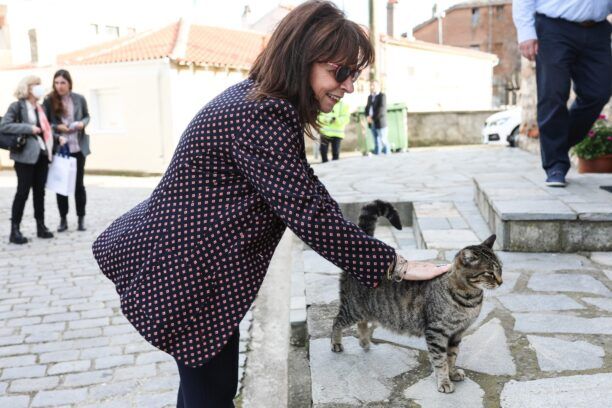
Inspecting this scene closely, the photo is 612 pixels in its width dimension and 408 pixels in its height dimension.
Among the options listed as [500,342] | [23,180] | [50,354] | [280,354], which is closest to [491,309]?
[500,342]

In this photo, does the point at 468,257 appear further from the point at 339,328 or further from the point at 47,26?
the point at 47,26

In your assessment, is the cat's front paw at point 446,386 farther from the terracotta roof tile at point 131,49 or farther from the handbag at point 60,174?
the terracotta roof tile at point 131,49

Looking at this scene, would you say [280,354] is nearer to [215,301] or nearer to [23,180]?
[215,301]

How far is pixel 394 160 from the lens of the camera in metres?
11.7

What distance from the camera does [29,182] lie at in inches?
294

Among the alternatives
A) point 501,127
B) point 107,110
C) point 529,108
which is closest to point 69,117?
point 529,108

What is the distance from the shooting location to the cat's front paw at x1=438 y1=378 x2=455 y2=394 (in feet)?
8.53

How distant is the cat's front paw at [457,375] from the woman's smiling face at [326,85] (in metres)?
1.40

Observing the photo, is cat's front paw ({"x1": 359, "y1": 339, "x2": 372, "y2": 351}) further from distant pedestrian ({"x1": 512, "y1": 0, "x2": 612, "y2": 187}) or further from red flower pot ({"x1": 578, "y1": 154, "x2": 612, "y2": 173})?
red flower pot ({"x1": 578, "y1": 154, "x2": 612, "y2": 173})

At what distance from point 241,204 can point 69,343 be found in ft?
9.60

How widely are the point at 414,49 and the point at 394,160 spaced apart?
24.5 meters

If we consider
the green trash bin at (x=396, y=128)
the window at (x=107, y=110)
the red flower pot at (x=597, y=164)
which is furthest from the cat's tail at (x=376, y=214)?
the window at (x=107, y=110)

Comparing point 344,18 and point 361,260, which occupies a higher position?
point 344,18

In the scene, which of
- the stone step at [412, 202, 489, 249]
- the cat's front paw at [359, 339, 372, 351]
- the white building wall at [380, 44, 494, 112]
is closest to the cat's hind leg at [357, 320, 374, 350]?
the cat's front paw at [359, 339, 372, 351]
